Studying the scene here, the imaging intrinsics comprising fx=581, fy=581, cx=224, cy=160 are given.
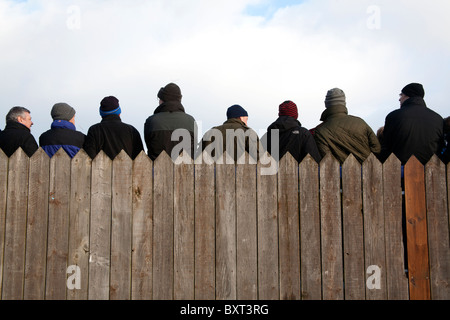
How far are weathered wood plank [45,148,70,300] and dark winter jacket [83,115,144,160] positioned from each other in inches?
26.6

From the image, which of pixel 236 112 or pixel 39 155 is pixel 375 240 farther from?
pixel 39 155

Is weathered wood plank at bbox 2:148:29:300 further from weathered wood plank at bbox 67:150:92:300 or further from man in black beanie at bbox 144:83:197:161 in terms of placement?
man in black beanie at bbox 144:83:197:161

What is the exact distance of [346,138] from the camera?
6.90 meters

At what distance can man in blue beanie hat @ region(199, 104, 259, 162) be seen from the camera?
6711 millimetres

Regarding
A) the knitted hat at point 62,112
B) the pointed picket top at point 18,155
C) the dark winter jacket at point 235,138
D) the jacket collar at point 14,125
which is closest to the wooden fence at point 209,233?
the pointed picket top at point 18,155

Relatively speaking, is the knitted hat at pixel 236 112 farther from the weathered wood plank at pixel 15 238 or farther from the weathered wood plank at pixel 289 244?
the weathered wood plank at pixel 15 238

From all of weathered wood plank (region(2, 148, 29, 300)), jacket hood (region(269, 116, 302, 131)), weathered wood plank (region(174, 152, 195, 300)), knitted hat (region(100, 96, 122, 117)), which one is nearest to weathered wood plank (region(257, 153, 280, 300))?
weathered wood plank (region(174, 152, 195, 300))

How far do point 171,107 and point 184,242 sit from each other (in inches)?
72.9

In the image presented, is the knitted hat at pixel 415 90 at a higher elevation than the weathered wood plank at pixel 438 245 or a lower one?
higher

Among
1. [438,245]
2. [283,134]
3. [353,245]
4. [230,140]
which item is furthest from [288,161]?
[438,245]

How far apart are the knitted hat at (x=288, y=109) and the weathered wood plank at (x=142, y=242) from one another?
1917mm

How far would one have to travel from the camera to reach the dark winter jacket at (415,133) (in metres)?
6.89

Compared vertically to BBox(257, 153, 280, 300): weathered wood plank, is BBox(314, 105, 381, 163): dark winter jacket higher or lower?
higher
